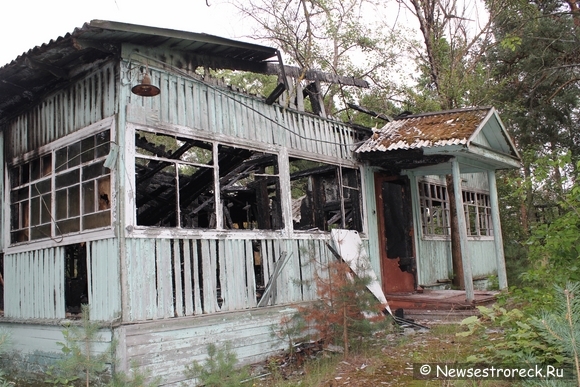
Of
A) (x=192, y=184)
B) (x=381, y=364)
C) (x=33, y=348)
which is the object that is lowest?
(x=381, y=364)

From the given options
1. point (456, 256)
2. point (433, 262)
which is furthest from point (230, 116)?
point (456, 256)

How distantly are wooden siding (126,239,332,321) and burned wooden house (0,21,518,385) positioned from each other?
2 centimetres

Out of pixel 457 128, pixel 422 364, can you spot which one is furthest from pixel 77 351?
pixel 457 128

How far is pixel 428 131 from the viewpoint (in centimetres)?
972

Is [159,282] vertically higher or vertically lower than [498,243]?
lower

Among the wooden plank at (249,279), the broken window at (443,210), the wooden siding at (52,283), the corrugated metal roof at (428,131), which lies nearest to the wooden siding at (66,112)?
the wooden siding at (52,283)

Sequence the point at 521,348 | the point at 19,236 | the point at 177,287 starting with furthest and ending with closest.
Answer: the point at 19,236 < the point at 177,287 < the point at 521,348

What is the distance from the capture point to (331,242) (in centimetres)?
916

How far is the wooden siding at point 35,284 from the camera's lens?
7312 millimetres

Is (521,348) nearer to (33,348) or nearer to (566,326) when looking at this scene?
(566,326)

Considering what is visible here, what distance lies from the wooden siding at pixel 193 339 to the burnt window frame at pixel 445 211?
19.5 ft

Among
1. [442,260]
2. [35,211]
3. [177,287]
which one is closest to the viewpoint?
[177,287]

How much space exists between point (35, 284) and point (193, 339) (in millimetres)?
2894

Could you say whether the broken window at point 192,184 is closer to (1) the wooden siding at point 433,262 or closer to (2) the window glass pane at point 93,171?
(2) the window glass pane at point 93,171
